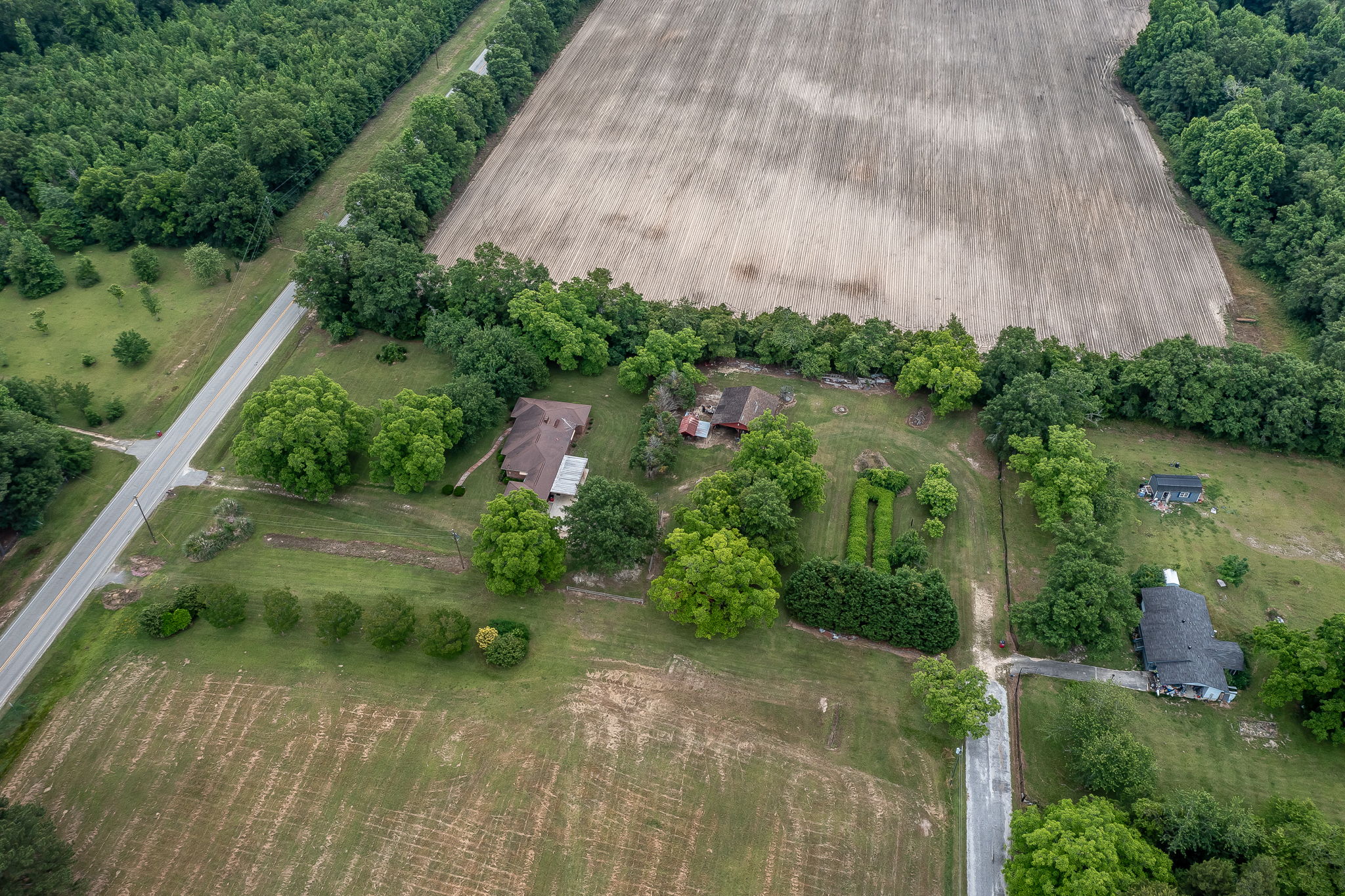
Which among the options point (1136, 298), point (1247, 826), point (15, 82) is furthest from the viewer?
point (15, 82)

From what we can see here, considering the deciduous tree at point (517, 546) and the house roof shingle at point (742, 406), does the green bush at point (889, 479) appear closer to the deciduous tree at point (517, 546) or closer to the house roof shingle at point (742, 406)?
the house roof shingle at point (742, 406)

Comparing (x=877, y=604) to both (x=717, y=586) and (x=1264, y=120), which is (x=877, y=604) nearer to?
(x=717, y=586)

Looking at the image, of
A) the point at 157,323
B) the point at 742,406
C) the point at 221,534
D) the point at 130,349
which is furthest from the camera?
the point at 157,323

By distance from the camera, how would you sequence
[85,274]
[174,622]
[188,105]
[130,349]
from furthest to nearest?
[188,105] < [85,274] < [130,349] < [174,622]

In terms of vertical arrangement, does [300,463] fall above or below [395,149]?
below

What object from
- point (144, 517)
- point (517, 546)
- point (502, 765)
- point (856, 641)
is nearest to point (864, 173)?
point (856, 641)

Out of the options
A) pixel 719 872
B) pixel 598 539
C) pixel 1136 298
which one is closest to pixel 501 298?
pixel 598 539

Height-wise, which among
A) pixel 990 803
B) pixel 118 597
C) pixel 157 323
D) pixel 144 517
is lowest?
pixel 990 803

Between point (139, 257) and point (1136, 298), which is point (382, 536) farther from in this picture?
point (1136, 298)
